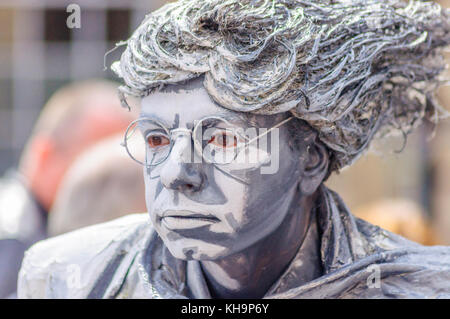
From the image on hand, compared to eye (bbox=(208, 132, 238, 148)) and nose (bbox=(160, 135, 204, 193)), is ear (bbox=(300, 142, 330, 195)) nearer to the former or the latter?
eye (bbox=(208, 132, 238, 148))

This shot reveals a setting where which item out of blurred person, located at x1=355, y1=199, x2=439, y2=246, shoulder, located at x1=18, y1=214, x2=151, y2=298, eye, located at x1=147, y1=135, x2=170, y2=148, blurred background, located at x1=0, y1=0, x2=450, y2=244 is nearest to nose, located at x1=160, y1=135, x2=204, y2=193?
eye, located at x1=147, y1=135, x2=170, y2=148

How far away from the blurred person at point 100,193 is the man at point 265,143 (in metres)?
1.43

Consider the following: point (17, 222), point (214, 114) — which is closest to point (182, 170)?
point (214, 114)

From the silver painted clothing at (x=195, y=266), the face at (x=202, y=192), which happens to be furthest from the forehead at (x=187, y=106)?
the silver painted clothing at (x=195, y=266)

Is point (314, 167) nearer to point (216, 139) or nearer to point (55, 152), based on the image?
point (216, 139)

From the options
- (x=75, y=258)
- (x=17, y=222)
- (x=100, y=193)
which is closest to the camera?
(x=75, y=258)

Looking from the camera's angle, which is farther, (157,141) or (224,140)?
Answer: (157,141)

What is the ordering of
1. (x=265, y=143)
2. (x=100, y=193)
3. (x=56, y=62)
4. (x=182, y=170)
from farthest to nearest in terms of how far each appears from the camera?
(x=56, y=62)
(x=100, y=193)
(x=265, y=143)
(x=182, y=170)

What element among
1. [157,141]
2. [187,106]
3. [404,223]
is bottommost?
[404,223]

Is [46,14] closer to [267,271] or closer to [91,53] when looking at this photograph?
Result: [91,53]

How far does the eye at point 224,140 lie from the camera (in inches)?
109

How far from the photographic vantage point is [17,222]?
5.67 metres

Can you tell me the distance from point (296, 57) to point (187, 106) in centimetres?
37

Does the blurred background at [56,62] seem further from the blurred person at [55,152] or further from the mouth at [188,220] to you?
the mouth at [188,220]
